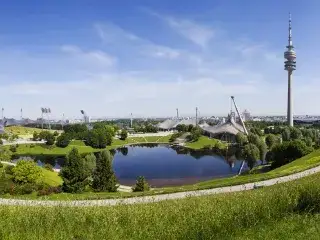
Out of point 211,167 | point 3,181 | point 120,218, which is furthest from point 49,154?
point 120,218

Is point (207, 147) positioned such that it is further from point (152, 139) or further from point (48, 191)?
point (48, 191)

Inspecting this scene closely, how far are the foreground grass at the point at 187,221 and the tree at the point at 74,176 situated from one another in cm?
2848

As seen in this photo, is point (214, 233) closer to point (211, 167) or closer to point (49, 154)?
point (211, 167)

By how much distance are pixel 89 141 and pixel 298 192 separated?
113 metres

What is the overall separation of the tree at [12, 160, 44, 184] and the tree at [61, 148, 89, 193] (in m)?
4.21

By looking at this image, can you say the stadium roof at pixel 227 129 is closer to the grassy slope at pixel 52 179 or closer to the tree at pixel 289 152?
the tree at pixel 289 152

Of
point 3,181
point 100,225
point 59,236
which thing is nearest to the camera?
point 59,236

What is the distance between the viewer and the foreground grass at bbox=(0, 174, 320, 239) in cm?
1024

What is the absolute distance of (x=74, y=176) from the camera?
4269 cm

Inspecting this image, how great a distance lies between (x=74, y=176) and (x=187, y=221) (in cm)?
3316

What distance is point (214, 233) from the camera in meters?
10.5

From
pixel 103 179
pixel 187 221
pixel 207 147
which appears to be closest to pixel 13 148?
pixel 207 147

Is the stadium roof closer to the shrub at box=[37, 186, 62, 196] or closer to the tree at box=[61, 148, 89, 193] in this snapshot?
the tree at box=[61, 148, 89, 193]

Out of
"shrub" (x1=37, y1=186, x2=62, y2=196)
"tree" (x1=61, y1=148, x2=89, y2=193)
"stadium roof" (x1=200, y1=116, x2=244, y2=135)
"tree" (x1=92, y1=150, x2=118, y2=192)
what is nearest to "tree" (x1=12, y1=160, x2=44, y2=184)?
"tree" (x1=61, y1=148, x2=89, y2=193)
